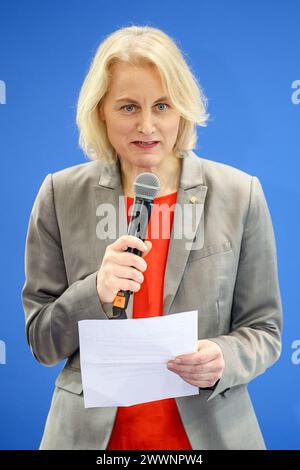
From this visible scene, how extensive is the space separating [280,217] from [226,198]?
811 mm

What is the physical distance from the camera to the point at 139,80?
1529 mm

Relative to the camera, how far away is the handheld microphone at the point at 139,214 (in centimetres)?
130

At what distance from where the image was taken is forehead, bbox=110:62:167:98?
60.1 inches

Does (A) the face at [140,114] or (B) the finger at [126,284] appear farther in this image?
(A) the face at [140,114]

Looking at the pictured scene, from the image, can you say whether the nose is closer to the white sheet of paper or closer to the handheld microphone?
the handheld microphone

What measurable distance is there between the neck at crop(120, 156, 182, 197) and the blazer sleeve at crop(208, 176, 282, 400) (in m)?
0.20

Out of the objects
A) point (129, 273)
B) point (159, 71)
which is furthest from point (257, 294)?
point (159, 71)

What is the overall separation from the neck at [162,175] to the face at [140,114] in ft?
0.29

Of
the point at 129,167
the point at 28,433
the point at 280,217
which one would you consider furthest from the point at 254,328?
the point at 28,433

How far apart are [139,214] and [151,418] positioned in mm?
540

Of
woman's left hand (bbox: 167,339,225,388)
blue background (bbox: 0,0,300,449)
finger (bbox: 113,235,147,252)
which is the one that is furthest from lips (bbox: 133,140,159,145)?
blue background (bbox: 0,0,300,449)

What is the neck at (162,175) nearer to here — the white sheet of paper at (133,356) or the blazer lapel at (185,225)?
the blazer lapel at (185,225)

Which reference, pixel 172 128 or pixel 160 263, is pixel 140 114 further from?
pixel 160 263

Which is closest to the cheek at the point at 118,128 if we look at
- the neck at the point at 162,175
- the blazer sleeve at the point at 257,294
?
the neck at the point at 162,175
